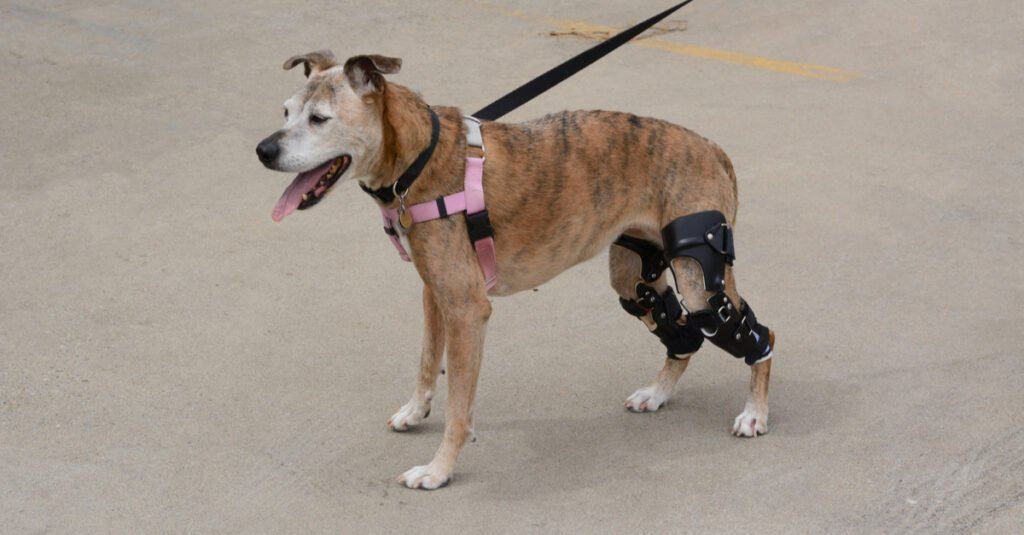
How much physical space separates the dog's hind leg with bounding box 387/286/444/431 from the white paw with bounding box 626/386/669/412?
2.68ft

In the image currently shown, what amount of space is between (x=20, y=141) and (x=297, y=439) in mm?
3706

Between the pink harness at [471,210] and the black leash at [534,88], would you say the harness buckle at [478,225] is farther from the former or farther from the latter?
the black leash at [534,88]

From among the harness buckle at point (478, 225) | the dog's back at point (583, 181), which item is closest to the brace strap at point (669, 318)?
the dog's back at point (583, 181)

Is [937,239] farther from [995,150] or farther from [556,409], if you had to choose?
[556,409]

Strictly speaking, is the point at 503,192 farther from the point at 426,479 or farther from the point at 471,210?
the point at 426,479

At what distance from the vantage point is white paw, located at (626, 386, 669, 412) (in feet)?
15.7

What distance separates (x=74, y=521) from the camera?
4.04 meters

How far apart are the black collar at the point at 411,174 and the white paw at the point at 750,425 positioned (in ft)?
5.37

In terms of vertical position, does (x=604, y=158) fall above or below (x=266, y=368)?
above

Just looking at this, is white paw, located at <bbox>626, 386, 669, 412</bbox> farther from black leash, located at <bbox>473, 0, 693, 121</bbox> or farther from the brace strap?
black leash, located at <bbox>473, 0, 693, 121</bbox>

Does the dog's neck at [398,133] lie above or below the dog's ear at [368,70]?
below

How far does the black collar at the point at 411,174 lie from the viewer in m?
3.94

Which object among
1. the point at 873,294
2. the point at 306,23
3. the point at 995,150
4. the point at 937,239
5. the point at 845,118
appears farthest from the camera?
the point at 306,23

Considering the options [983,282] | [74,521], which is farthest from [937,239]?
[74,521]
